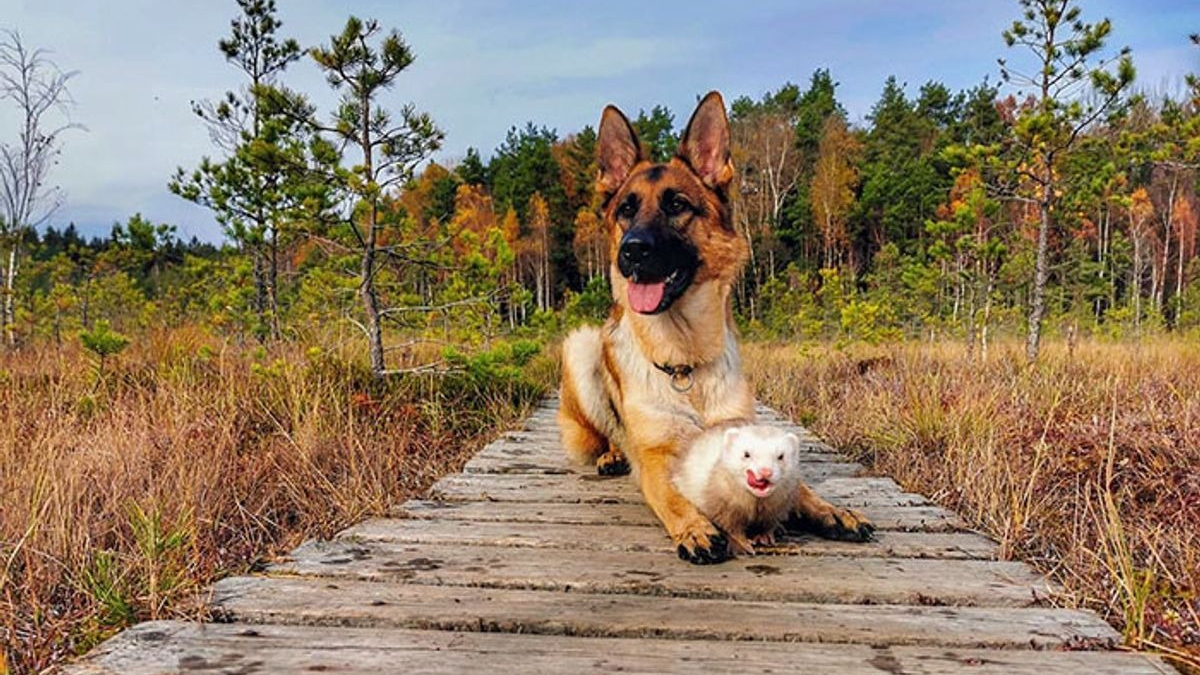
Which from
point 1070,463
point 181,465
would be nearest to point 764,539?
point 1070,463

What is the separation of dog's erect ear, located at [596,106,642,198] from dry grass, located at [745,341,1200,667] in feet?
7.61

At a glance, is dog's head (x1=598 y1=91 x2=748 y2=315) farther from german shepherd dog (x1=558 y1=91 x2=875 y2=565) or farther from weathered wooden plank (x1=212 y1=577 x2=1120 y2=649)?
weathered wooden plank (x1=212 y1=577 x2=1120 y2=649)

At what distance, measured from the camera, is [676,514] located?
8.36 feet

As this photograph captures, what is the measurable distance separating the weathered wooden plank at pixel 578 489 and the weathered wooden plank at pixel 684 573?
833mm

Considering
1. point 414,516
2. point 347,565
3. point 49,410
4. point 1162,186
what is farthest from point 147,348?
point 1162,186

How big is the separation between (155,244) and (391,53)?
754 centimetres

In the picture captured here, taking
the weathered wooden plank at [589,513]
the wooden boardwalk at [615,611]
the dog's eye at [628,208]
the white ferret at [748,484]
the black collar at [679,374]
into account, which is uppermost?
the dog's eye at [628,208]

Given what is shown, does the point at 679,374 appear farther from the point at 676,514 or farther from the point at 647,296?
the point at 676,514

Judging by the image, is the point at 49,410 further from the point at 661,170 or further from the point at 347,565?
the point at 661,170

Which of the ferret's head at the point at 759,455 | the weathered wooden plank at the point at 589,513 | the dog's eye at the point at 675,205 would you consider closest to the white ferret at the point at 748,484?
the ferret's head at the point at 759,455

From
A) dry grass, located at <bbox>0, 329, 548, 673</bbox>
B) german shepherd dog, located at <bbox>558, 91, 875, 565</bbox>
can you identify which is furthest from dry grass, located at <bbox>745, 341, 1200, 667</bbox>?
dry grass, located at <bbox>0, 329, 548, 673</bbox>

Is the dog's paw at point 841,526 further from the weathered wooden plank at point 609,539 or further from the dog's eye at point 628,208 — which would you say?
the dog's eye at point 628,208

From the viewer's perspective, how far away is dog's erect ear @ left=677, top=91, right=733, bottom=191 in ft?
11.0

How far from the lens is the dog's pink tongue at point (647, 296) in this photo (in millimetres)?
3098
